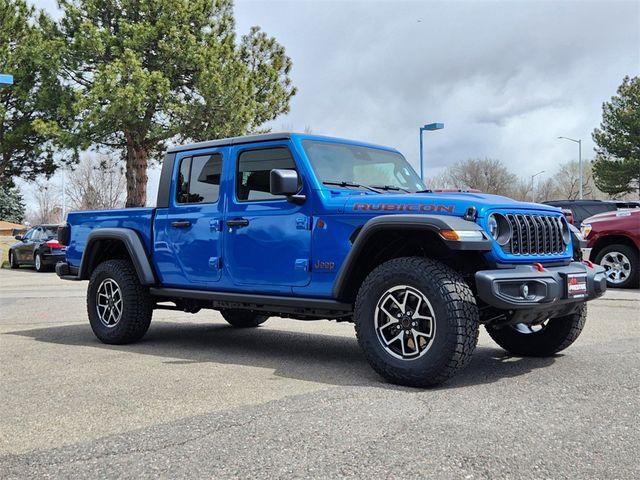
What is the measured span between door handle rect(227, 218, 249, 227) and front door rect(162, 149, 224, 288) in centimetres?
16

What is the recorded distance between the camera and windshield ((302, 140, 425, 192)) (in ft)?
19.6

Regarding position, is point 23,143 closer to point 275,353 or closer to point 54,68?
point 54,68

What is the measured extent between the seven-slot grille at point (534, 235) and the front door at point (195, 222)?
2.68 metres

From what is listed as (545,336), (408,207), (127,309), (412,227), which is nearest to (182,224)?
(127,309)

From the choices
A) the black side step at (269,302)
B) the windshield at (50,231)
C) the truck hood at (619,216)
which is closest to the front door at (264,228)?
the black side step at (269,302)

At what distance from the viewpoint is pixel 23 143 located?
32.5 meters

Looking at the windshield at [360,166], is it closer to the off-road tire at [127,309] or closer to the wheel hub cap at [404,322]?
the wheel hub cap at [404,322]

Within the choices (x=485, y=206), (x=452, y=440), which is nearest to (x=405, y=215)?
(x=485, y=206)

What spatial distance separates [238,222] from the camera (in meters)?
→ 6.16

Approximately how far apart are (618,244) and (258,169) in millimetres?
8376

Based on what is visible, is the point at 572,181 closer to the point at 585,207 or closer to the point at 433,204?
the point at 585,207

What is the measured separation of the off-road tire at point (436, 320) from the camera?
4672mm

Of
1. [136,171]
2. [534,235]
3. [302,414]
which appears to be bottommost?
[302,414]

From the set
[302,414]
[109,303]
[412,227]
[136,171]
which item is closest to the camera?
[302,414]
